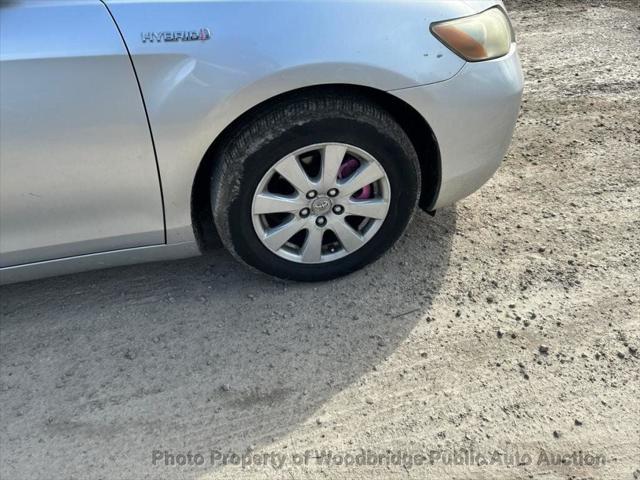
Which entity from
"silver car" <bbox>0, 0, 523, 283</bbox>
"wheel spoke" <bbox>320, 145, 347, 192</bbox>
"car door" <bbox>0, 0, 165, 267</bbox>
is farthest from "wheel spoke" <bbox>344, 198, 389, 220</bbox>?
"car door" <bbox>0, 0, 165, 267</bbox>

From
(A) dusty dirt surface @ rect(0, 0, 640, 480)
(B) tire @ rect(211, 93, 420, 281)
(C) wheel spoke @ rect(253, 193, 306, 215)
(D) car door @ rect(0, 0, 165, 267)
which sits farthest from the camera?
(C) wheel spoke @ rect(253, 193, 306, 215)

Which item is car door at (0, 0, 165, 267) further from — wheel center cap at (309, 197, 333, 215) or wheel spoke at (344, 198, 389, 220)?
wheel spoke at (344, 198, 389, 220)

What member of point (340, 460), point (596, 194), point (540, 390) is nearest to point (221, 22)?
point (340, 460)

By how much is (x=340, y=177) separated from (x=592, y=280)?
49.7 inches

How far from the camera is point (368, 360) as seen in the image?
2.53 metres

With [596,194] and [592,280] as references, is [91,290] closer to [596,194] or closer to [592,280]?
[592,280]

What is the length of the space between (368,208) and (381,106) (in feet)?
1.41

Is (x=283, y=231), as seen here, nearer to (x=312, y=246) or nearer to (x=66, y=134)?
(x=312, y=246)

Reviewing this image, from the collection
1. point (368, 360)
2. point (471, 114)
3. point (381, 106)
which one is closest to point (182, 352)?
point (368, 360)

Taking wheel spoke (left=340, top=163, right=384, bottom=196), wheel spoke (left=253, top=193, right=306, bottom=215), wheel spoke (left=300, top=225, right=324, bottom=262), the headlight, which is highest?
the headlight

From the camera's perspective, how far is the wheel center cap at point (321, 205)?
260 cm

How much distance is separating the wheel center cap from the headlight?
77cm

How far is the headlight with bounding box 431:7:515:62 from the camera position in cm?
246

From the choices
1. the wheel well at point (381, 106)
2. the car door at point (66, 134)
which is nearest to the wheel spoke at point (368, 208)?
the wheel well at point (381, 106)
